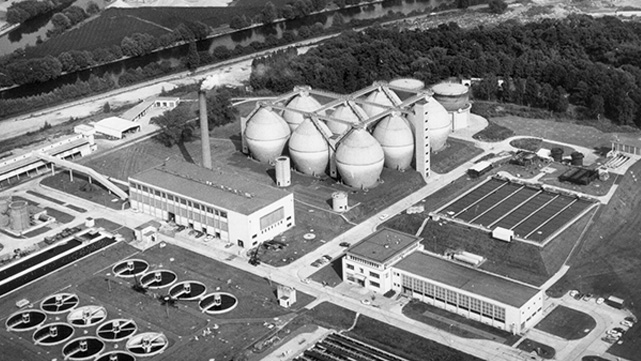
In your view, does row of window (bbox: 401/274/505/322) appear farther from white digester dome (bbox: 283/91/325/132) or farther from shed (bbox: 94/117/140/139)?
shed (bbox: 94/117/140/139)

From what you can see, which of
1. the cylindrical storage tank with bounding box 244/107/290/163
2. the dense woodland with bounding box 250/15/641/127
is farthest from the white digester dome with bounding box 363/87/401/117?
the dense woodland with bounding box 250/15/641/127

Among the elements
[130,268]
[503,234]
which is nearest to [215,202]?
[130,268]

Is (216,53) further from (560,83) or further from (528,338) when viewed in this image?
(528,338)

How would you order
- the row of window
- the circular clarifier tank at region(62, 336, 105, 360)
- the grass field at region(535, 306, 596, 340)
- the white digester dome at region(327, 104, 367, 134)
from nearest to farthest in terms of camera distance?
the circular clarifier tank at region(62, 336, 105, 360), the grass field at region(535, 306, 596, 340), the row of window, the white digester dome at region(327, 104, 367, 134)

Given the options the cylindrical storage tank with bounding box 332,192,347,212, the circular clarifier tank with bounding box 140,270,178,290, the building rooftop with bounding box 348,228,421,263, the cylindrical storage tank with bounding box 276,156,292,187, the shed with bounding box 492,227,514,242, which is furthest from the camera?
the cylindrical storage tank with bounding box 276,156,292,187

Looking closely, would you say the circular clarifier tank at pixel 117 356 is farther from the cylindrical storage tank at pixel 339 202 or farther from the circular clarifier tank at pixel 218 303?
the cylindrical storage tank at pixel 339 202

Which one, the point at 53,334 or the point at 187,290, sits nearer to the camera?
the point at 53,334

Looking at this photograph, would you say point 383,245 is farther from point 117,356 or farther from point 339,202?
point 117,356

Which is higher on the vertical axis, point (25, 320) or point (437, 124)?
point (437, 124)
